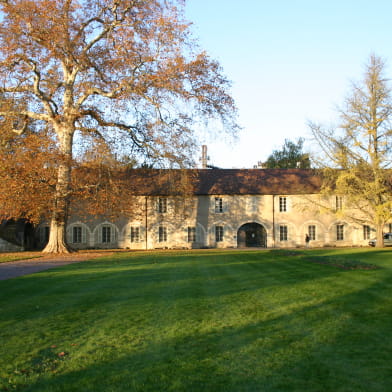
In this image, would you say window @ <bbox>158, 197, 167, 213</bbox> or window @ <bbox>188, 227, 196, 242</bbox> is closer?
window @ <bbox>188, 227, 196, 242</bbox>

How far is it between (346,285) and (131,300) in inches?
235

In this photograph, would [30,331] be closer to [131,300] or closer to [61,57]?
[131,300]

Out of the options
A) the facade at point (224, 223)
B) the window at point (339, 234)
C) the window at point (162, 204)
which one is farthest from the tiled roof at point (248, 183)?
the window at point (339, 234)

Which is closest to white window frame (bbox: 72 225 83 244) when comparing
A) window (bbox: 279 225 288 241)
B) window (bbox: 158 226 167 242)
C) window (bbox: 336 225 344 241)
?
window (bbox: 158 226 167 242)

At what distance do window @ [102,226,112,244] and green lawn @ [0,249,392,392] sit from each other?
29.6 m

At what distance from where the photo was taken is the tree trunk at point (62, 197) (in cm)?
2564

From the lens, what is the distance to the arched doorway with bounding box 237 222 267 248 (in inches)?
1716

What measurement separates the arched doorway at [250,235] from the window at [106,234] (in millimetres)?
12633

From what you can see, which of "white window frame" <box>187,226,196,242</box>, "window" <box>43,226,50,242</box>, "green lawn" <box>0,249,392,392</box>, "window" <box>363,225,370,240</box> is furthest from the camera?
"window" <box>363,225,370,240</box>

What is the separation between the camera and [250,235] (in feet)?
145

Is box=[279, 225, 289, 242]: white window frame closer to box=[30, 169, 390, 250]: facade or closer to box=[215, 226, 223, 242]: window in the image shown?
box=[30, 169, 390, 250]: facade

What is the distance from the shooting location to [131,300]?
9.80m

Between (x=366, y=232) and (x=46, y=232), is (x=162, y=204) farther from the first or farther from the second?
(x=366, y=232)

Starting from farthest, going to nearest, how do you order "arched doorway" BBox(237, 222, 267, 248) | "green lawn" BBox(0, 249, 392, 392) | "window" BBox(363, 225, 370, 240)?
"arched doorway" BBox(237, 222, 267, 248)
"window" BBox(363, 225, 370, 240)
"green lawn" BBox(0, 249, 392, 392)
